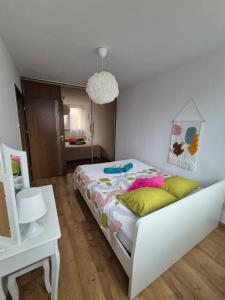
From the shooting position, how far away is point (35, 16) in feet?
3.97

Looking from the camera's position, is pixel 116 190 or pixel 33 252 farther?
pixel 116 190

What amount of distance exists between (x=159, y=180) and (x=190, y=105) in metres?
1.26

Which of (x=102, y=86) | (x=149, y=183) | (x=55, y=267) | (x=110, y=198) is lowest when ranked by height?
(x=55, y=267)

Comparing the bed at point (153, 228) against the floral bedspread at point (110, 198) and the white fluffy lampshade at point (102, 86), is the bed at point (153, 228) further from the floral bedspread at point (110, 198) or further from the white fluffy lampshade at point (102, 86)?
the white fluffy lampshade at point (102, 86)

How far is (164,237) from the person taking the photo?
1.11m

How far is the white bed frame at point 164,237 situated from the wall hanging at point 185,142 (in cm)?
60

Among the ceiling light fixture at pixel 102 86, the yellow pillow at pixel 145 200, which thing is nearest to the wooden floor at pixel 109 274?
the yellow pillow at pixel 145 200

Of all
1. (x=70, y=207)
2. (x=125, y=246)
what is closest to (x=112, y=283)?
(x=125, y=246)

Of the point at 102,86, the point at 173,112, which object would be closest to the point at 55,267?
the point at 102,86

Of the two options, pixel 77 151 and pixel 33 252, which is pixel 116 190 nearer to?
pixel 33 252

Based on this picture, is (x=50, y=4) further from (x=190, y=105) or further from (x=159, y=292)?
(x=159, y=292)

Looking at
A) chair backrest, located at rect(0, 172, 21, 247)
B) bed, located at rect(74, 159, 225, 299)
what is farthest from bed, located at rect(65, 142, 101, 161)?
chair backrest, located at rect(0, 172, 21, 247)

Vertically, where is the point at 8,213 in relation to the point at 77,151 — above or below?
above

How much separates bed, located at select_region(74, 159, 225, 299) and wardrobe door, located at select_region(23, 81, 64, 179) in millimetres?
2056
